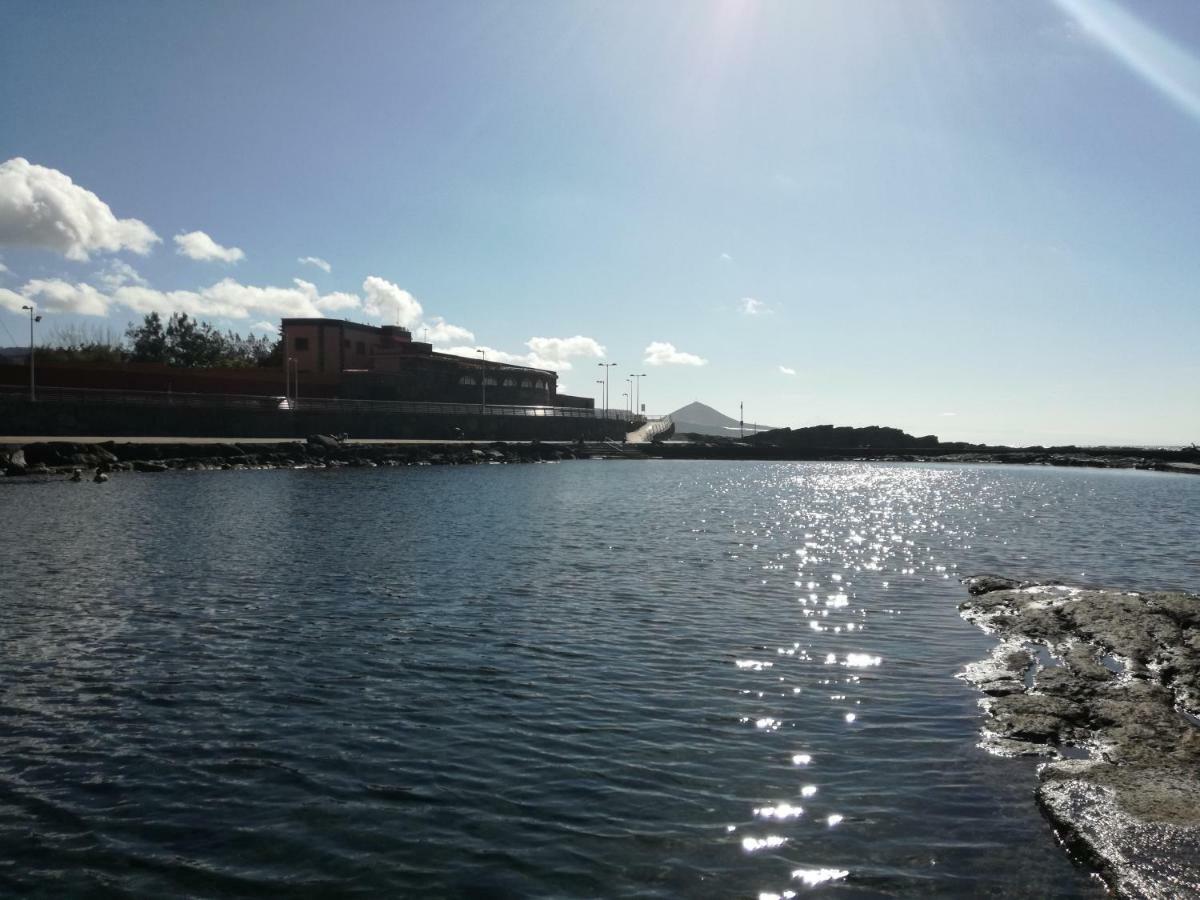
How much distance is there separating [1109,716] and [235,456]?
6225cm

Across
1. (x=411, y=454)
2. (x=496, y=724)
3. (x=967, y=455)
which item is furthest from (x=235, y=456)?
(x=967, y=455)

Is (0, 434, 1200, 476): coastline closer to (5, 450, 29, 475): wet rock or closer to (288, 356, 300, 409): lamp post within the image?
(5, 450, 29, 475): wet rock

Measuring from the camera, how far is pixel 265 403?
77938mm

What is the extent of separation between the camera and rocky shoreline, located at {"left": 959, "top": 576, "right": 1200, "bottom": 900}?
309 inches

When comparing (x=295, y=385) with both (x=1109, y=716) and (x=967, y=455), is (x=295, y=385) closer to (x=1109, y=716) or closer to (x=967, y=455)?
(x=1109, y=716)

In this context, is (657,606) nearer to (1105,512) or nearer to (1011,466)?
(1105,512)

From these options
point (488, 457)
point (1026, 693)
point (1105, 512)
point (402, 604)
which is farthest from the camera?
point (488, 457)

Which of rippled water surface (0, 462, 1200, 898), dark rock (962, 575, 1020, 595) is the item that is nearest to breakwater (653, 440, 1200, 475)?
dark rock (962, 575, 1020, 595)

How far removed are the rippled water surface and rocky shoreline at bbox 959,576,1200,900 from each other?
51cm

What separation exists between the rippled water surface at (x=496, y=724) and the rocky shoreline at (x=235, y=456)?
29323mm

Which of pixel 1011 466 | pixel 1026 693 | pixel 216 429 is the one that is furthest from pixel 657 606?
pixel 1011 466

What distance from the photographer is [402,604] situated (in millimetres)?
18391

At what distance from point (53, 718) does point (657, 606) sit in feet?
37.6

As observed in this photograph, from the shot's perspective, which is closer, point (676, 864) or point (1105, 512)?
point (676, 864)
